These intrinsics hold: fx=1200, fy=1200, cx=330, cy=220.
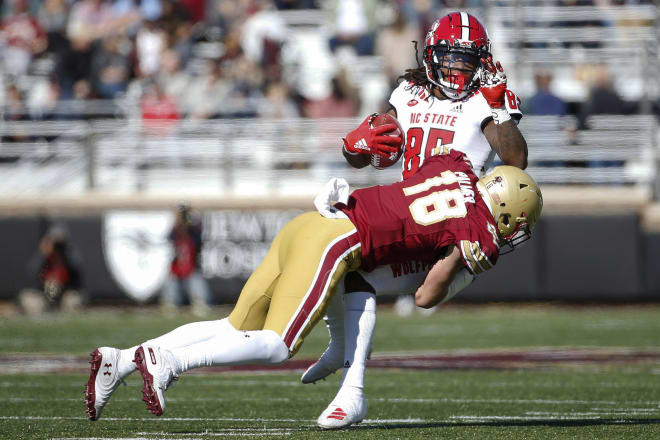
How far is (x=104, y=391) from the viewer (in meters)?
4.46

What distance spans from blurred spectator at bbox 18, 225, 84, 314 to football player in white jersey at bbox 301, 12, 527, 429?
9206 millimetres

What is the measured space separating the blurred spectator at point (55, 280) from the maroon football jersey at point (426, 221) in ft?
32.5

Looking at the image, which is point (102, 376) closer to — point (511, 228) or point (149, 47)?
point (511, 228)

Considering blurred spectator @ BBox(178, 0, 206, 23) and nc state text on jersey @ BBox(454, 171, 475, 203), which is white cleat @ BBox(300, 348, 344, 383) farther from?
blurred spectator @ BBox(178, 0, 206, 23)

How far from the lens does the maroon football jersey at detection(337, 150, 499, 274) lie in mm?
4621

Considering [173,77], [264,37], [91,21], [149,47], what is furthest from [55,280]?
[91,21]

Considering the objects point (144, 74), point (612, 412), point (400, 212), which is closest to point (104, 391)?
point (400, 212)

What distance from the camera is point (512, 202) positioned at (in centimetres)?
469

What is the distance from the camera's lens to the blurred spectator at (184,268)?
45.9ft

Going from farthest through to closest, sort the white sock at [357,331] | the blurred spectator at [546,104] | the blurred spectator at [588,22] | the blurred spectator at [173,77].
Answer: the blurred spectator at [173,77], the blurred spectator at [588,22], the blurred spectator at [546,104], the white sock at [357,331]

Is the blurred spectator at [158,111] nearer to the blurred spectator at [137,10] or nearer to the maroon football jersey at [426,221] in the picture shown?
the blurred spectator at [137,10]

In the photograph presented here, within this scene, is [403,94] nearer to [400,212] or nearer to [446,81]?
[446,81]

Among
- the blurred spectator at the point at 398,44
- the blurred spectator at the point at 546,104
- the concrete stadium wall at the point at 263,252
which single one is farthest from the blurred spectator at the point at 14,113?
the blurred spectator at the point at 546,104

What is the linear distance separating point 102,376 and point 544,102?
10526mm
